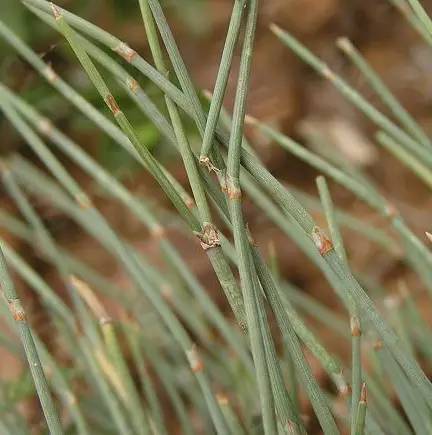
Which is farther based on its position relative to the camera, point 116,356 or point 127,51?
point 116,356

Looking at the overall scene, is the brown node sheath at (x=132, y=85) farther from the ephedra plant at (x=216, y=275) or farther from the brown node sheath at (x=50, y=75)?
the brown node sheath at (x=50, y=75)

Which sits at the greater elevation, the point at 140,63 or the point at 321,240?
the point at 140,63

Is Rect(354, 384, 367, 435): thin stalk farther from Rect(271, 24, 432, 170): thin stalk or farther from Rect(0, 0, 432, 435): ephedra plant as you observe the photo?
Rect(271, 24, 432, 170): thin stalk

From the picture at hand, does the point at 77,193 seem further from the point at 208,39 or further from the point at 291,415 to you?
the point at 208,39

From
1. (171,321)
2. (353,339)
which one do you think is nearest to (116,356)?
(171,321)

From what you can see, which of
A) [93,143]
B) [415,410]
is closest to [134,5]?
[93,143]

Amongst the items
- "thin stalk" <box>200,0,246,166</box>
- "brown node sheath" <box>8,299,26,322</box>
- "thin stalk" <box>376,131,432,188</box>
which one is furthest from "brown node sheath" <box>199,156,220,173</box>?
"thin stalk" <box>376,131,432,188</box>

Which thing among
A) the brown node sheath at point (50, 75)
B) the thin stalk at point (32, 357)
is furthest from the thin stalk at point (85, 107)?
the thin stalk at point (32, 357)

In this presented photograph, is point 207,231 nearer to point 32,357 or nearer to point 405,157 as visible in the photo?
point 32,357
